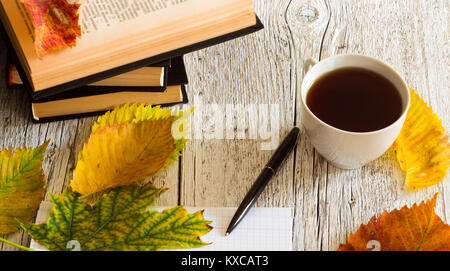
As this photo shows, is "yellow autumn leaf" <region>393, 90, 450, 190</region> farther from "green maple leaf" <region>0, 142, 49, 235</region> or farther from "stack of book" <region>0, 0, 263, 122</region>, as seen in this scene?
"green maple leaf" <region>0, 142, 49, 235</region>

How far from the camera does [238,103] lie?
0.81 m

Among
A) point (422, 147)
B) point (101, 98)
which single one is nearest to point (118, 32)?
point (101, 98)

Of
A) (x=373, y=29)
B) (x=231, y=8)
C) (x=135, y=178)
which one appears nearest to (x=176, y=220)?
(x=135, y=178)

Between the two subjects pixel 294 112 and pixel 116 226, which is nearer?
pixel 116 226

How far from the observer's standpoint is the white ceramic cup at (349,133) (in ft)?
2.11

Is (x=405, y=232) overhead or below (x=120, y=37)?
below

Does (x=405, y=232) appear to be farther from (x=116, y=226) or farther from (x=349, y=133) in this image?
(x=116, y=226)

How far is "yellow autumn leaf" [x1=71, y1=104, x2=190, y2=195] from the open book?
82 mm

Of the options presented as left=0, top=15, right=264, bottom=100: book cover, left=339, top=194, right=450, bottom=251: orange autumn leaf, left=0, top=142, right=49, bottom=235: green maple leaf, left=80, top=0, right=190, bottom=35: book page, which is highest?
left=80, top=0, right=190, bottom=35: book page

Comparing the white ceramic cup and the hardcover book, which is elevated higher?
the hardcover book

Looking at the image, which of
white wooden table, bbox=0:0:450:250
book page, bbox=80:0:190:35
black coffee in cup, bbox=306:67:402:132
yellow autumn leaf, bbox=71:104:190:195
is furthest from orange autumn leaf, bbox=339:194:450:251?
book page, bbox=80:0:190:35

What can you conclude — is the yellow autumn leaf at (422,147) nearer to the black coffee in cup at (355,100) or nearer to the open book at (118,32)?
the black coffee in cup at (355,100)

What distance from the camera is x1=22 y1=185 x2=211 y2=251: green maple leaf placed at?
68 cm

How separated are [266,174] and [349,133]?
14 cm
